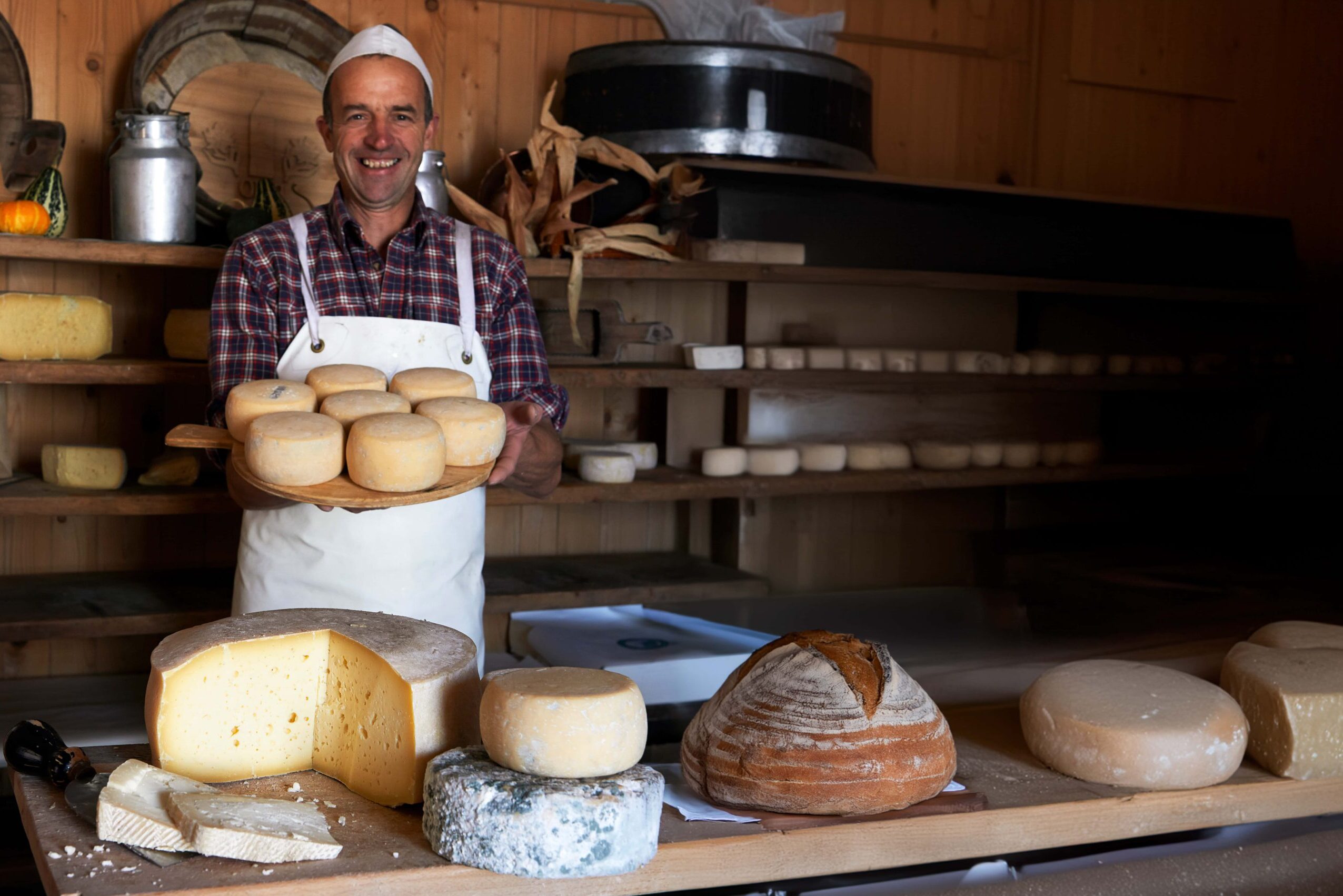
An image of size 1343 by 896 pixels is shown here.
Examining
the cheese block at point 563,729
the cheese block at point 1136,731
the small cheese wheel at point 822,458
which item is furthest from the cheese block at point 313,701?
the small cheese wheel at point 822,458

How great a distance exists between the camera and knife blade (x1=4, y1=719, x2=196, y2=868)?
1.41 metres

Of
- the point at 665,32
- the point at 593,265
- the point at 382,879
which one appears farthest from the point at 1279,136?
the point at 382,879

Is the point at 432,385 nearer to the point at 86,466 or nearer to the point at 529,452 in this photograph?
the point at 529,452

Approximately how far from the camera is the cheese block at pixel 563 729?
131 centimetres

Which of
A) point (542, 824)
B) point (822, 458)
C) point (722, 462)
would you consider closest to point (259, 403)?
point (542, 824)

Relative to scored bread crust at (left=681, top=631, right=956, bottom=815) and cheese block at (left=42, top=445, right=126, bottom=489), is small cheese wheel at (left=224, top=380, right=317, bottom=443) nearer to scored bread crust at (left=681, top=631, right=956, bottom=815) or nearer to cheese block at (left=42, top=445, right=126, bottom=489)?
scored bread crust at (left=681, top=631, right=956, bottom=815)

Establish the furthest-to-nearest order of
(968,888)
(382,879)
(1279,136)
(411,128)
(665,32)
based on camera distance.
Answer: (1279,136), (665,32), (411,128), (968,888), (382,879)

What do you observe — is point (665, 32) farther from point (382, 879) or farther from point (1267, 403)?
point (382, 879)

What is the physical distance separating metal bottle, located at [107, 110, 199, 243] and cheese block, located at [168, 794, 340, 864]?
6.29 feet

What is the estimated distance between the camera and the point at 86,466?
9.68 ft

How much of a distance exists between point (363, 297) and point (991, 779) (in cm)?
145

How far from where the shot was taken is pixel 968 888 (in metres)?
1.50

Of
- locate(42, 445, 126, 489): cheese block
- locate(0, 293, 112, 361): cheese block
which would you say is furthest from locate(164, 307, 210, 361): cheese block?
locate(42, 445, 126, 489): cheese block

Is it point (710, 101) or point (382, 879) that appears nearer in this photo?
point (382, 879)
